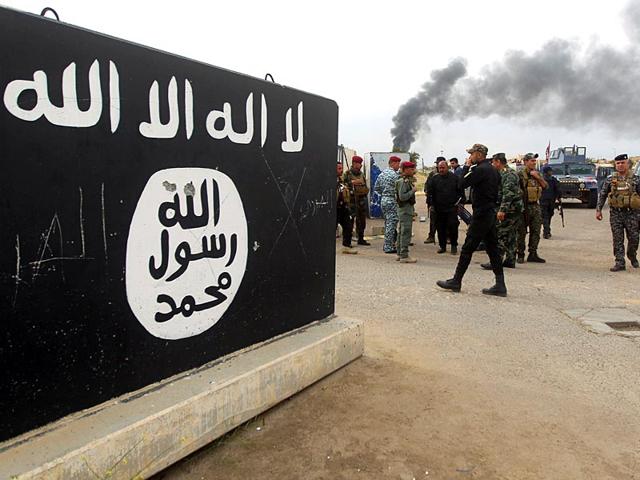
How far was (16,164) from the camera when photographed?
1.89 meters

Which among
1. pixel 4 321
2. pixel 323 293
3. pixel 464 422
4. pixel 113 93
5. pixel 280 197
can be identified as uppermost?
pixel 113 93

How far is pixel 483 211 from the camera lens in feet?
18.9

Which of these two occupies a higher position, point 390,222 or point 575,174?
point 575,174

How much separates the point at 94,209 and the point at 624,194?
746cm

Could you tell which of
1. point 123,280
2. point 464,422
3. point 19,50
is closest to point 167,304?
point 123,280

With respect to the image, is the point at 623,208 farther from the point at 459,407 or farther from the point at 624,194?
the point at 459,407

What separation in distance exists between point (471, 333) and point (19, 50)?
3897 mm

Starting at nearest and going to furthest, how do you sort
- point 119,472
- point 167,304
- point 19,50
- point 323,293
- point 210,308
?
point 19,50
point 119,472
point 167,304
point 210,308
point 323,293

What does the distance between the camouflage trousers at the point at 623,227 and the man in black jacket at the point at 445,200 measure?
7.72 ft

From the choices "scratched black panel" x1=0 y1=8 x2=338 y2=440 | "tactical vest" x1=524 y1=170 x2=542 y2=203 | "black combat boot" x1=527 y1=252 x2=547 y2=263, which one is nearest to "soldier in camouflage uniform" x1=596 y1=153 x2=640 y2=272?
"tactical vest" x1=524 y1=170 x2=542 y2=203

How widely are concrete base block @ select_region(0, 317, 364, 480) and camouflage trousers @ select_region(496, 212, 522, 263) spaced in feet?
16.6

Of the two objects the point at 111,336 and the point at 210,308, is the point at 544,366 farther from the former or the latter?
the point at 111,336

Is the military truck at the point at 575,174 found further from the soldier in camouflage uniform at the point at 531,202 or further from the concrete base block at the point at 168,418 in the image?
the concrete base block at the point at 168,418

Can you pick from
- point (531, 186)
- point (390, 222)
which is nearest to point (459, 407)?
point (531, 186)
